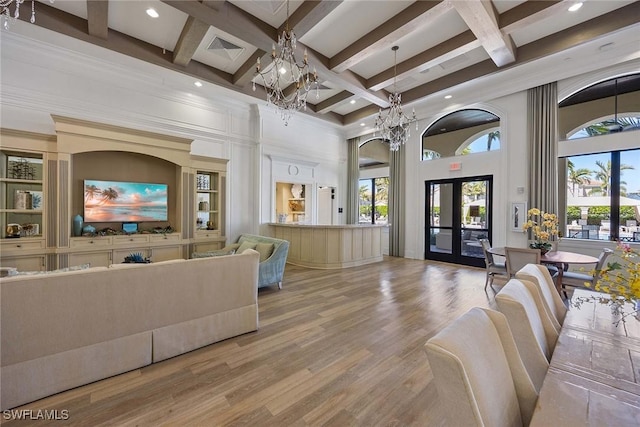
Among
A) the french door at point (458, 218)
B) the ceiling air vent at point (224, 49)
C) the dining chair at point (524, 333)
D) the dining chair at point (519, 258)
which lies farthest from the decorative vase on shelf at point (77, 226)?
the french door at point (458, 218)

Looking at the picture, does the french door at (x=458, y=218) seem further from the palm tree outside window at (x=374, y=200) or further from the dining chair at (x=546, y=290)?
the dining chair at (x=546, y=290)

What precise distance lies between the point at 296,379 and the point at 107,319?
164 cm

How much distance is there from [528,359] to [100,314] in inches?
115

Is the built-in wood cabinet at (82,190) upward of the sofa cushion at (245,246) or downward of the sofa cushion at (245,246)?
Answer: upward

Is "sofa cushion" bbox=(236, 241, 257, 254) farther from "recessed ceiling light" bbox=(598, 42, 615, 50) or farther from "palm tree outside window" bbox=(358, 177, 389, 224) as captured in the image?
"recessed ceiling light" bbox=(598, 42, 615, 50)

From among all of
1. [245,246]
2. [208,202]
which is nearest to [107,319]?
[245,246]

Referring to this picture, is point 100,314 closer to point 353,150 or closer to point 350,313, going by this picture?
point 350,313

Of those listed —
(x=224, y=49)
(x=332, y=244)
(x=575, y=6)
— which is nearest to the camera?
(x=575, y=6)

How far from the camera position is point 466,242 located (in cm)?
685

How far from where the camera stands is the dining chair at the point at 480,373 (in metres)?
0.80

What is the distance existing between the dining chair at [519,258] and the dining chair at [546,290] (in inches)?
79.7

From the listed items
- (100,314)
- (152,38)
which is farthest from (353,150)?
(100,314)

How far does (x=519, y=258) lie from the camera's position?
3998 mm

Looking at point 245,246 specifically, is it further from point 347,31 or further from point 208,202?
point 347,31
